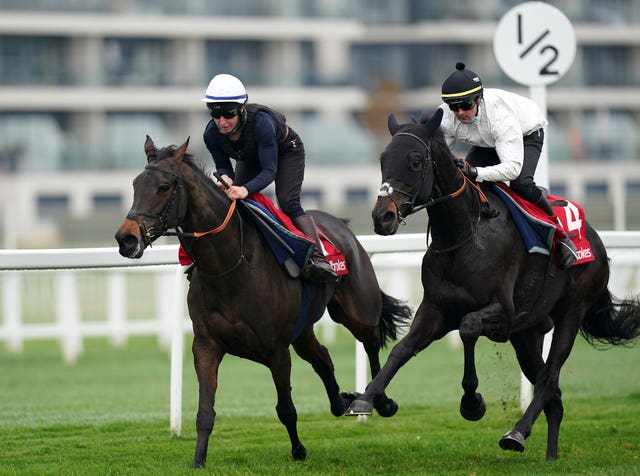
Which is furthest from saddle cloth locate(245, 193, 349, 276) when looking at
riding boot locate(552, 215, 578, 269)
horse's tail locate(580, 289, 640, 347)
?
horse's tail locate(580, 289, 640, 347)

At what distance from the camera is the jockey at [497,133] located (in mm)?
7344

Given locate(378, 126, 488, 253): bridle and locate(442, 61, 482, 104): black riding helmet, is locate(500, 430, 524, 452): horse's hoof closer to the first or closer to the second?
locate(378, 126, 488, 253): bridle

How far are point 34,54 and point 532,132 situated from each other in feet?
145

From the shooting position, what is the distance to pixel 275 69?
53.7m

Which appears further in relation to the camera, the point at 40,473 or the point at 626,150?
the point at 626,150

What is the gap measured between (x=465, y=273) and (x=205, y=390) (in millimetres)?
1470

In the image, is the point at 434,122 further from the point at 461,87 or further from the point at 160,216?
the point at 160,216

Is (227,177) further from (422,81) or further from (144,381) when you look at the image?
(422,81)

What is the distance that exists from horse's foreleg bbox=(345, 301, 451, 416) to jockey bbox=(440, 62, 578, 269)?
78 centimetres

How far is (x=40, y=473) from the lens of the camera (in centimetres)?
712

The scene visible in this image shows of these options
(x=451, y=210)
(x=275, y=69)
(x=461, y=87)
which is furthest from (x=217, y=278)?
(x=275, y=69)

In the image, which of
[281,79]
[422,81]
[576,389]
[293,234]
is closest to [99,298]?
[576,389]

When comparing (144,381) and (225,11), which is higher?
(225,11)

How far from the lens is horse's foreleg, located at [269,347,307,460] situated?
24.5 feet
